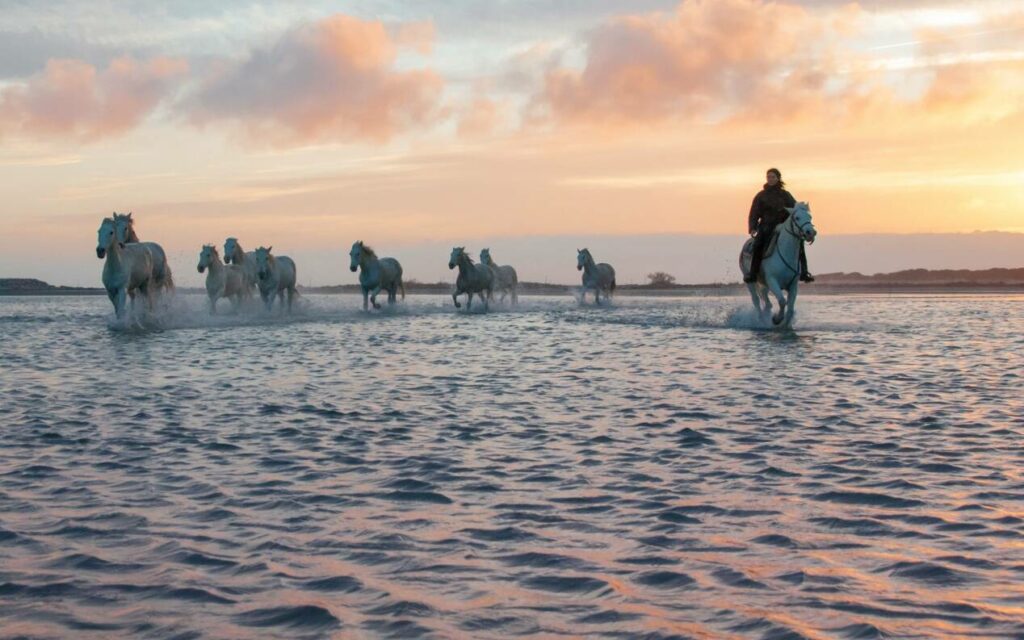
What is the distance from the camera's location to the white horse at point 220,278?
29.9 meters

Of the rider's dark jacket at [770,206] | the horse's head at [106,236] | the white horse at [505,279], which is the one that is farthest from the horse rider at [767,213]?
the white horse at [505,279]

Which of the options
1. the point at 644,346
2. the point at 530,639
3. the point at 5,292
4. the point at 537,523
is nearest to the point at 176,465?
the point at 537,523

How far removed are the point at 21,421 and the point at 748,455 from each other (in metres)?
6.52

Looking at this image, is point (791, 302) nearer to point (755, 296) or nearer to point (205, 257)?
point (755, 296)

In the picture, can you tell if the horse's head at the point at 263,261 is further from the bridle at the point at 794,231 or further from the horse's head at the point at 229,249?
the bridle at the point at 794,231

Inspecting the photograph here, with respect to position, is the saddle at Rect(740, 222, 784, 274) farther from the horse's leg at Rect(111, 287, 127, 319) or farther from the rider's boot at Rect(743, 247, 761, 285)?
the horse's leg at Rect(111, 287, 127, 319)

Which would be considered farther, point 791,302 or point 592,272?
point 592,272

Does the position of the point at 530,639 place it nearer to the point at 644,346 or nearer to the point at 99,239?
the point at 644,346

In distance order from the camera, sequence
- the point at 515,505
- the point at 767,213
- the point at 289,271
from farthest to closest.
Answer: the point at 289,271, the point at 767,213, the point at 515,505

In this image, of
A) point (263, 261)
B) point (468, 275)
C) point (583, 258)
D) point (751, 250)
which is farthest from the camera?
point (583, 258)

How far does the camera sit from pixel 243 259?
32781mm

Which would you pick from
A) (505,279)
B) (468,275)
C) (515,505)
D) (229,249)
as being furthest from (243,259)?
(515,505)

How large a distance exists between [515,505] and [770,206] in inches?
721

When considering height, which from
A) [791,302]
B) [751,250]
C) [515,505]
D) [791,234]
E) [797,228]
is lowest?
[515,505]
